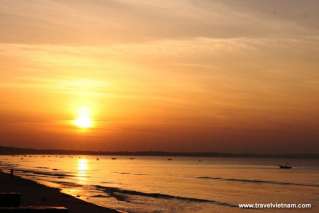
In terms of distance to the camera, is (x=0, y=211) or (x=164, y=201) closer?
(x=0, y=211)

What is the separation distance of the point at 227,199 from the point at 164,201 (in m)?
7.86

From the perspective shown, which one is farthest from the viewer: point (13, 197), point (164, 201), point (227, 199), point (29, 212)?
point (227, 199)

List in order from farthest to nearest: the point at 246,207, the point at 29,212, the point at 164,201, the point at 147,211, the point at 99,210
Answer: the point at 164,201 → the point at 246,207 → the point at 147,211 → the point at 99,210 → the point at 29,212

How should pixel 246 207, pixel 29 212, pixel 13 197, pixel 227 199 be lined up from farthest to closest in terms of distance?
pixel 227 199
pixel 246 207
pixel 13 197
pixel 29 212

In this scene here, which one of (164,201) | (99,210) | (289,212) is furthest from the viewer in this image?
(164,201)

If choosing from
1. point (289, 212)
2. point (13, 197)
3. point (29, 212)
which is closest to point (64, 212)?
point (29, 212)

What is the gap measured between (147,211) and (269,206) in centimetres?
Answer: 1319

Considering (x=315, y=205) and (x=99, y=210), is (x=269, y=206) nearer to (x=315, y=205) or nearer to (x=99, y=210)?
(x=315, y=205)

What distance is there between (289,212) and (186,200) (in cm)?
1046

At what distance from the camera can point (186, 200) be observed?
46.1 meters

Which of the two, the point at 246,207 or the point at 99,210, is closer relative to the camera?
the point at 99,210

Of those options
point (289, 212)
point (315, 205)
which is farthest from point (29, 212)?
point (315, 205)

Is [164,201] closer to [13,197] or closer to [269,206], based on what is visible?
[269,206]

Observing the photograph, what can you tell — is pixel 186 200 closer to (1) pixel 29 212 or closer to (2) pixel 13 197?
(2) pixel 13 197
